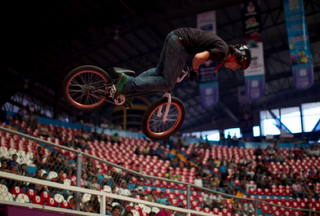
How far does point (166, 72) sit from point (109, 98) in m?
0.94

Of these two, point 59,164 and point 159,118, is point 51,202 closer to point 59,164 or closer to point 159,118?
point 59,164

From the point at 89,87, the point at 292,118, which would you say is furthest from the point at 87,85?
the point at 292,118

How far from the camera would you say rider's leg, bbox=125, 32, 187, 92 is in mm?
3521

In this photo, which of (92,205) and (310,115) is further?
(310,115)

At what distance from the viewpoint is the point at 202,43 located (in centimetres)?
341

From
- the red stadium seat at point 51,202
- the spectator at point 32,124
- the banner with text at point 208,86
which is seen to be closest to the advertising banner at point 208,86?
the banner with text at point 208,86

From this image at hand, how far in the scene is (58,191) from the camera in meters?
5.22

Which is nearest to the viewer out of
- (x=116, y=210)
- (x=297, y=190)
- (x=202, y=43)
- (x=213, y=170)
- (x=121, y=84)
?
(x=202, y=43)

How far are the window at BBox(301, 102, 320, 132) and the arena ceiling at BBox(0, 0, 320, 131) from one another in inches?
78.9

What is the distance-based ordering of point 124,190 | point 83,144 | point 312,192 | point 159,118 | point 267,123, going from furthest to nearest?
point 267,123, point 312,192, point 83,144, point 124,190, point 159,118

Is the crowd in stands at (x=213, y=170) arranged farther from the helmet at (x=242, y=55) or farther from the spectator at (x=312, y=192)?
the helmet at (x=242, y=55)

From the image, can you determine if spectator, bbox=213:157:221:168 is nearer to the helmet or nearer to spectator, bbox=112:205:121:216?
spectator, bbox=112:205:121:216

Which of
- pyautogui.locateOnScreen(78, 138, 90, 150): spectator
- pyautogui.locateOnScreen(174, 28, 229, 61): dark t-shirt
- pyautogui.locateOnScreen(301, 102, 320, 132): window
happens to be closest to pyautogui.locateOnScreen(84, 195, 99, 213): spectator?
pyautogui.locateOnScreen(174, 28, 229, 61): dark t-shirt

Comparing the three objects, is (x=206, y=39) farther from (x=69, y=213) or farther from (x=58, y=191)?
(x=58, y=191)
